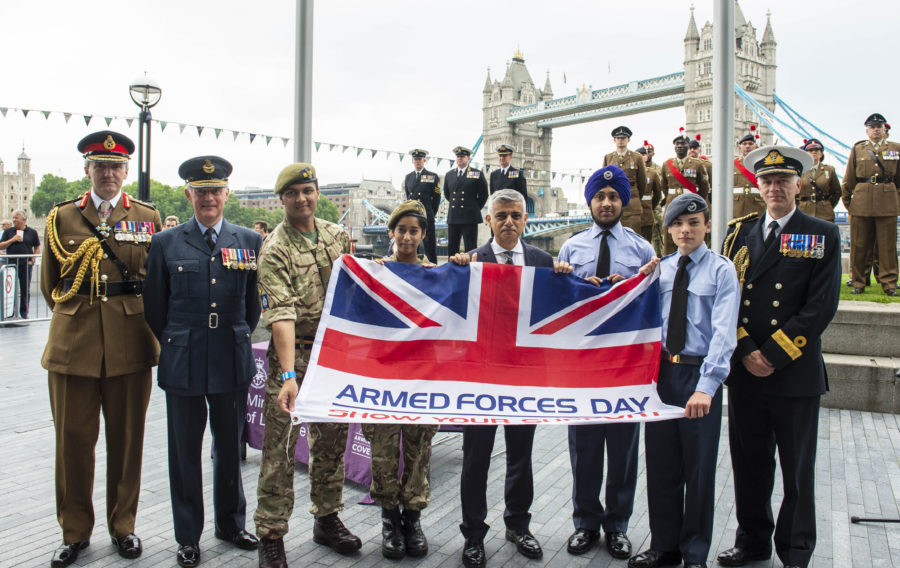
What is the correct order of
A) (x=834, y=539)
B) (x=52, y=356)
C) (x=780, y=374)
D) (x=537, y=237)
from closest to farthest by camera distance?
(x=780, y=374) → (x=52, y=356) → (x=834, y=539) → (x=537, y=237)

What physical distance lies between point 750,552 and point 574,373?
1.45m

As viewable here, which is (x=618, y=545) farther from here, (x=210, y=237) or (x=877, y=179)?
(x=877, y=179)

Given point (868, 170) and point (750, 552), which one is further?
point (868, 170)

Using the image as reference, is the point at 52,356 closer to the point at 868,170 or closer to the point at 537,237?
the point at 868,170

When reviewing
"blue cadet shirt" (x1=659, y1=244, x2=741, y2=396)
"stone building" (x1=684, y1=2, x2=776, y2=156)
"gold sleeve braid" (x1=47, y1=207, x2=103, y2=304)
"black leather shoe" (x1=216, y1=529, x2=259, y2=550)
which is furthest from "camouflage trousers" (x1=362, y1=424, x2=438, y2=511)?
"stone building" (x1=684, y1=2, x2=776, y2=156)

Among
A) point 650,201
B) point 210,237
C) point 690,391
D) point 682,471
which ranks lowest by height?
point 682,471

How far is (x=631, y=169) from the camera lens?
1054 cm

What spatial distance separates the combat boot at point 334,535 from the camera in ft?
12.7

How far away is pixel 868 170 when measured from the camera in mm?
9148

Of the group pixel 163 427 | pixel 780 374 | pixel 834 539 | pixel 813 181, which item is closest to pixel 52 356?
pixel 163 427

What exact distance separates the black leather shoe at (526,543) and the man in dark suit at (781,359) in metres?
1.08

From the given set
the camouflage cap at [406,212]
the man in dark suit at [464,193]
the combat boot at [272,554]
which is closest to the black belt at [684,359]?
the camouflage cap at [406,212]

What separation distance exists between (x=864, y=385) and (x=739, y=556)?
445cm

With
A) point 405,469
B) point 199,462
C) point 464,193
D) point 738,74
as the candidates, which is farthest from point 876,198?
point 738,74
